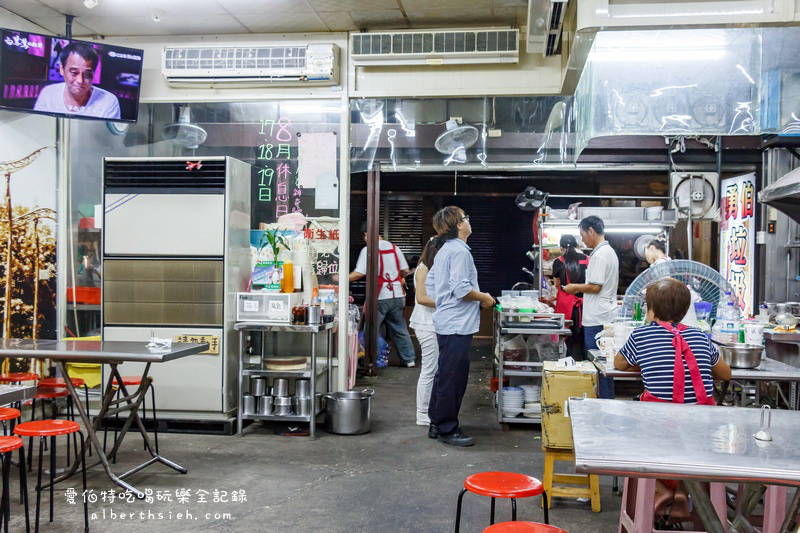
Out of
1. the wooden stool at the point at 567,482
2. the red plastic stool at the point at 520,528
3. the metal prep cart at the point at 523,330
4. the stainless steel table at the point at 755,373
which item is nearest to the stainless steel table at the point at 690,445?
the red plastic stool at the point at 520,528

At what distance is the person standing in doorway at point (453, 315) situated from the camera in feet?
16.8

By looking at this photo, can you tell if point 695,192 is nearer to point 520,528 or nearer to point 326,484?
point 326,484

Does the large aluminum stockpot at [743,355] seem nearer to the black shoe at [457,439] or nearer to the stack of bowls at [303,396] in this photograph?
the black shoe at [457,439]

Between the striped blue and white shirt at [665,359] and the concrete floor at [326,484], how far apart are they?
3.21ft

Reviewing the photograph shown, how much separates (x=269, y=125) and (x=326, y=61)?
0.78m

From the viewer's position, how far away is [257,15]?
5.69 m

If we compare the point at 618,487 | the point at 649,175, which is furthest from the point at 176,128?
the point at 649,175

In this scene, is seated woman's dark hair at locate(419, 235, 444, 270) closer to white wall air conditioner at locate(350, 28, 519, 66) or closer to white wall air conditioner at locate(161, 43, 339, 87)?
white wall air conditioner at locate(350, 28, 519, 66)

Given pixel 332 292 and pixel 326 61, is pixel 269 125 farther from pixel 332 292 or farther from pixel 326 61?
pixel 332 292

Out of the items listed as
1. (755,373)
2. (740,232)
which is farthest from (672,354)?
(740,232)

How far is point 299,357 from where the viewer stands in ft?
18.7

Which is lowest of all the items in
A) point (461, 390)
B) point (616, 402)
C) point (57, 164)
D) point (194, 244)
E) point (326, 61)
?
point (461, 390)

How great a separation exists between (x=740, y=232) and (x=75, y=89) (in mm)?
7823

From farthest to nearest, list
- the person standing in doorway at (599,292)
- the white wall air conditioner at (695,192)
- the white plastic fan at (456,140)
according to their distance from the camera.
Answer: the white wall air conditioner at (695,192) → the white plastic fan at (456,140) → the person standing in doorway at (599,292)
